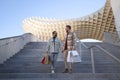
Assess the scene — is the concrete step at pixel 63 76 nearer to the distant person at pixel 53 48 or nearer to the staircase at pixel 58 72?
the staircase at pixel 58 72

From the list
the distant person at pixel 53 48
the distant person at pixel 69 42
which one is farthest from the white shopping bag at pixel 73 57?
the distant person at pixel 53 48

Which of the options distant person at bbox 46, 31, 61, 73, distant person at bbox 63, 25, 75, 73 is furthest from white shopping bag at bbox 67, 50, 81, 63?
distant person at bbox 46, 31, 61, 73

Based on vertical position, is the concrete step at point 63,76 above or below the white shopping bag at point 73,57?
below

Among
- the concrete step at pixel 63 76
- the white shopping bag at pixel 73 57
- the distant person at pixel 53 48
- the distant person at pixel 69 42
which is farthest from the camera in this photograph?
the distant person at pixel 53 48

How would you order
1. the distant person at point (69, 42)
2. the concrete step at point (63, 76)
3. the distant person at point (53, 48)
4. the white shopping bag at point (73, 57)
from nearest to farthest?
the concrete step at point (63, 76), the white shopping bag at point (73, 57), the distant person at point (69, 42), the distant person at point (53, 48)

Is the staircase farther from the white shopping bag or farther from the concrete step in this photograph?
the white shopping bag

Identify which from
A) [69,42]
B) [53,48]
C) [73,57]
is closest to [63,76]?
[73,57]

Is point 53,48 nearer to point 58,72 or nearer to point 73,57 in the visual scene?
point 58,72

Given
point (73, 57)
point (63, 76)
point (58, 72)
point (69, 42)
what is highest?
point (69, 42)

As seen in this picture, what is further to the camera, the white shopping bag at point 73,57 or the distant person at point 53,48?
the distant person at point 53,48

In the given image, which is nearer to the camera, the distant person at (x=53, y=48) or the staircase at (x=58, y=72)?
the staircase at (x=58, y=72)

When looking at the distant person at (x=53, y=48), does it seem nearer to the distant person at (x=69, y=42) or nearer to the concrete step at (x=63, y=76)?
the distant person at (x=69, y=42)

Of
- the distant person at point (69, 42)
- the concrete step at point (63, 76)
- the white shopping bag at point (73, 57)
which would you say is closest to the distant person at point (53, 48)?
the distant person at point (69, 42)

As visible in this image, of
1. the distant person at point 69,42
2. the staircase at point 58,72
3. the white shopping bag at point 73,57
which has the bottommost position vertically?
the staircase at point 58,72
